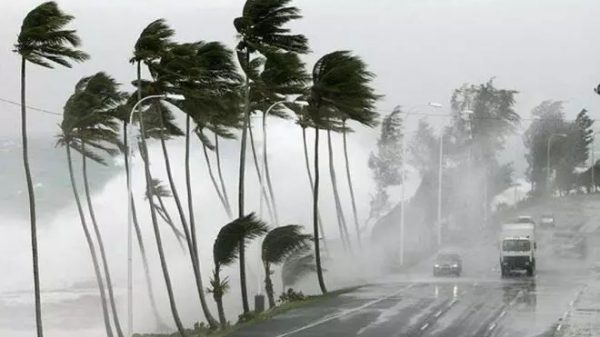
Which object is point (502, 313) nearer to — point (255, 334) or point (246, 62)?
point (255, 334)

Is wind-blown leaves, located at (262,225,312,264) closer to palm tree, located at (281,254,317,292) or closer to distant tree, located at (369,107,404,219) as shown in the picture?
palm tree, located at (281,254,317,292)

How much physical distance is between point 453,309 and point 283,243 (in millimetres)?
7206

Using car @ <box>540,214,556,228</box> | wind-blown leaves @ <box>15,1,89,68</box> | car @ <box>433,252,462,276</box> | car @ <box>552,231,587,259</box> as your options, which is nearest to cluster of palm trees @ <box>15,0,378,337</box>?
wind-blown leaves @ <box>15,1,89,68</box>

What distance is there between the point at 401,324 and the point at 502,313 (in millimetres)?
5448

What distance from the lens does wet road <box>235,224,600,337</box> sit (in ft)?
102

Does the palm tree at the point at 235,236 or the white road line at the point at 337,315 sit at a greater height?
the palm tree at the point at 235,236

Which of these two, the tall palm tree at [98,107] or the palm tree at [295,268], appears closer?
the tall palm tree at [98,107]

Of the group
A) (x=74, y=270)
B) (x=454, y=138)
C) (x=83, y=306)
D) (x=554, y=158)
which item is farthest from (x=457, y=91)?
(x=83, y=306)

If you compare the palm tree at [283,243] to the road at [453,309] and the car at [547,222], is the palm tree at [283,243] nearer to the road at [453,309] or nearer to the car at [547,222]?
the road at [453,309]

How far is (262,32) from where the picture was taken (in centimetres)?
3872

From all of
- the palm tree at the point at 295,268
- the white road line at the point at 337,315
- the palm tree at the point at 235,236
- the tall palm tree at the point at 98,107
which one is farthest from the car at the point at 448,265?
the palm tree at the point at 235,236

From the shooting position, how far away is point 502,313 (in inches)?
1410

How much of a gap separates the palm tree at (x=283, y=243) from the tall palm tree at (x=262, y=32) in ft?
4.65

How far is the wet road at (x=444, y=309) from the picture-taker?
30953 millimetres
